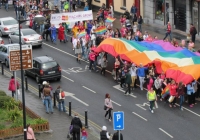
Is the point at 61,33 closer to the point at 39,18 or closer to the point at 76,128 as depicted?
the point at 39,18

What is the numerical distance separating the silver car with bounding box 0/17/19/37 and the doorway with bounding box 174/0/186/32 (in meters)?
13.2

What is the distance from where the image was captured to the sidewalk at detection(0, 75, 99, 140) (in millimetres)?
34875

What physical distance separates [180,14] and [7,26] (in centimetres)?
1444

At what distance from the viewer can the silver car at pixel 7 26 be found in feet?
190

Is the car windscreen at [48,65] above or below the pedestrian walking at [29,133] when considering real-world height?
above

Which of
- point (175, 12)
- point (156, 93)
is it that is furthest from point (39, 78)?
point (175, 12)

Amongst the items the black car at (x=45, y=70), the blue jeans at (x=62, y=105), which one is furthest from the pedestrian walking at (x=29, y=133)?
the black car at (x=45, y=70)

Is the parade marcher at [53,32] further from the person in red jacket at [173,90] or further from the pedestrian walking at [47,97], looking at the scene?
the person in red jacket at [173,90]

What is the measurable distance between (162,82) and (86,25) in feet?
54.0

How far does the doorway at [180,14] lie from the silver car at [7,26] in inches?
522

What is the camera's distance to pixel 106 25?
181 ft

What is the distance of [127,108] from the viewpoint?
39.9 m

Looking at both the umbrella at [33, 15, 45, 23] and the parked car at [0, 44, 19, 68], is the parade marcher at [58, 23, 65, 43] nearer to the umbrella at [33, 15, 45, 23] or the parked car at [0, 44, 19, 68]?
the umbrella at [33, 15, 45, 23]

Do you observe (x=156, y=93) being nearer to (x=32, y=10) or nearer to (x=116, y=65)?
(x=116, y=65)
